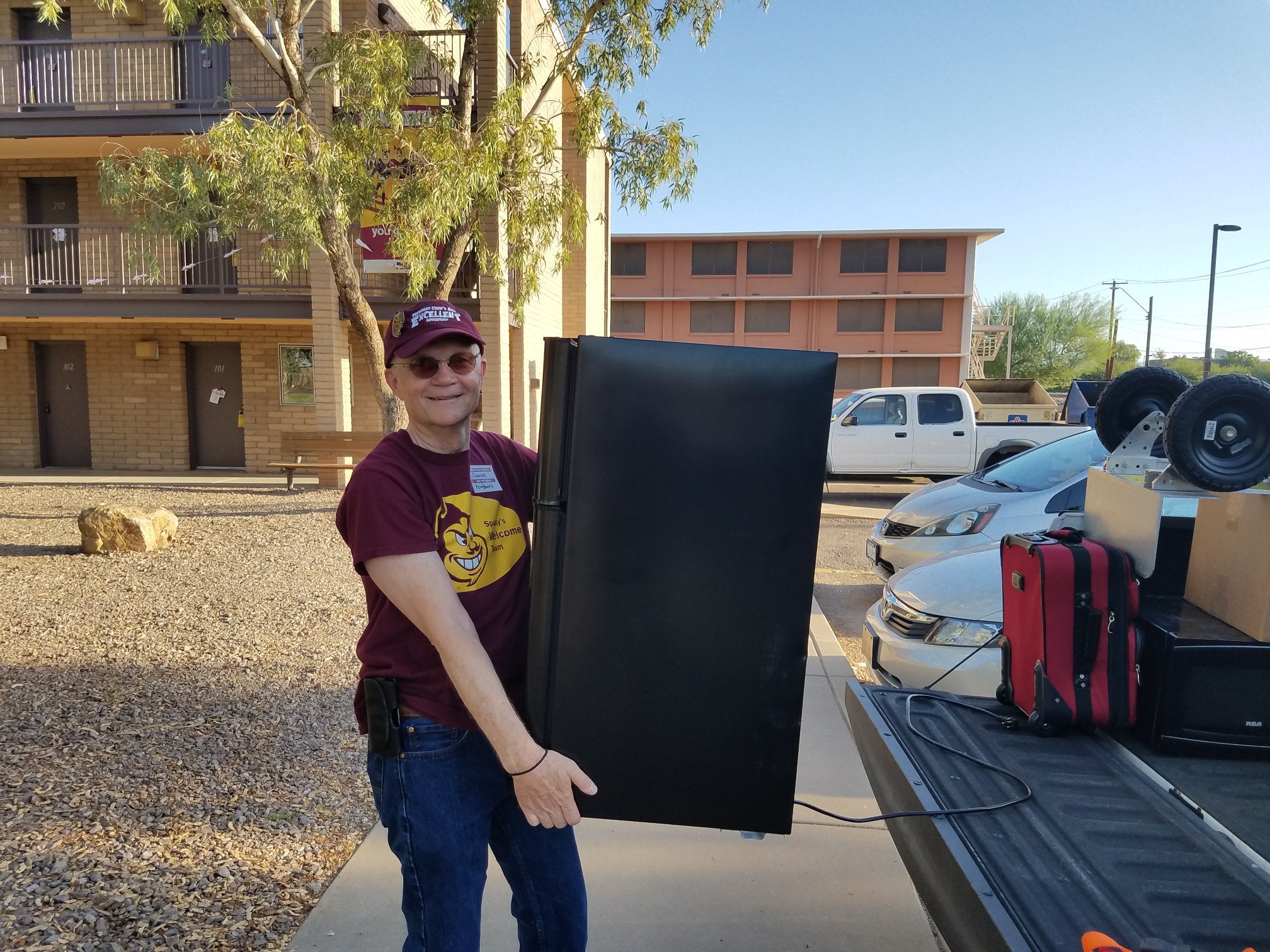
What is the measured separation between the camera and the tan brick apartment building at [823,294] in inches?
1639

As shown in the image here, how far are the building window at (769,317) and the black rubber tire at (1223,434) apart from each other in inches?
1635

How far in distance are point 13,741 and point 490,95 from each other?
1107cm

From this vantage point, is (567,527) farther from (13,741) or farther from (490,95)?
(490,95)

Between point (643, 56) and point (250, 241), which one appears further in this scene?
point (250, 241)

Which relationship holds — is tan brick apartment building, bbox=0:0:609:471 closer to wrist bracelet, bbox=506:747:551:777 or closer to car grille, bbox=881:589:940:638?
car grille, bbox=881:589:940:638

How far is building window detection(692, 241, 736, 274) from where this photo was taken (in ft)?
144

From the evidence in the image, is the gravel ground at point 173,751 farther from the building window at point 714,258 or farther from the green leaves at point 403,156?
the building window at point 714,258

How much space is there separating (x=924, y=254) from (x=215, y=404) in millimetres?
34521

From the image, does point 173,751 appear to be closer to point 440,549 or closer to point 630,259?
point 440,549

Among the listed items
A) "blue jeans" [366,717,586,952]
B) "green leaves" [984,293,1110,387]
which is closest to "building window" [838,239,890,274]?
"green leaves" [984,293,1110,387]

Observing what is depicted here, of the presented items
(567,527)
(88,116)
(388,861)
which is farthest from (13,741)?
(88,116)

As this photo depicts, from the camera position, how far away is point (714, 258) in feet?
144

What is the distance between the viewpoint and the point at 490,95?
12.8 metres

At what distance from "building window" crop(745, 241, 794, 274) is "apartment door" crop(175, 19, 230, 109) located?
32042mm
